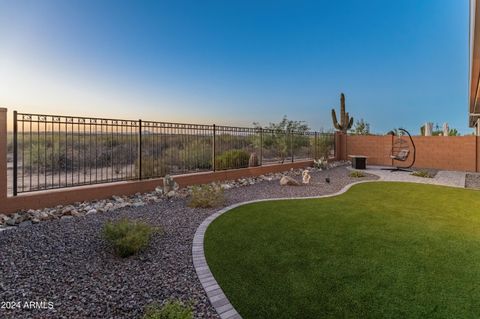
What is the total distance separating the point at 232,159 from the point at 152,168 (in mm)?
3333

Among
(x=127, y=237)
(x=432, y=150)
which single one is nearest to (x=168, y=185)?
(x=127, y=237)

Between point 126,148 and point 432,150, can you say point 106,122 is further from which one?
point 432,150

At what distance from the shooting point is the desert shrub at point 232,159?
9.76 meters

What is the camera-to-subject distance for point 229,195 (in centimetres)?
723

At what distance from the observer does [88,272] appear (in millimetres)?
2980

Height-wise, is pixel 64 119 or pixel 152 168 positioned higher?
pixel 64 119

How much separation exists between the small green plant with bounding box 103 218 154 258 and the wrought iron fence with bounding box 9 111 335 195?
3.04 meters

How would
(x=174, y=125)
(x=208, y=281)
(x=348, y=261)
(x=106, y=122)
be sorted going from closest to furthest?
(x=208, y=281) < (x=348, y=261) < (x=106, y=122) < (x=174, y=125)

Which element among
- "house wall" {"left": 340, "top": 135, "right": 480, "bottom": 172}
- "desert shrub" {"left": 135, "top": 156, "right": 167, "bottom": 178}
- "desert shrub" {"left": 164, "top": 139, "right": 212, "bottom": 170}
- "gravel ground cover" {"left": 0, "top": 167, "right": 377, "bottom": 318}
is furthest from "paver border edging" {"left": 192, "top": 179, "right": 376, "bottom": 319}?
"house wall" {"left": 340, "top": 135, "right": 480, "bottom": 172}

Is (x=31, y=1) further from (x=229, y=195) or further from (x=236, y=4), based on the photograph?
(x=236, y=4)

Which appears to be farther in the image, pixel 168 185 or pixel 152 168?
pixel 152 168

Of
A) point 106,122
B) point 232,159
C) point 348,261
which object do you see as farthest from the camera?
point 232,159

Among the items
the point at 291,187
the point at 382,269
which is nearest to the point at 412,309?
the point at 382,269

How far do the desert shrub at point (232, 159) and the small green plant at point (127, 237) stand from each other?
228 inches
